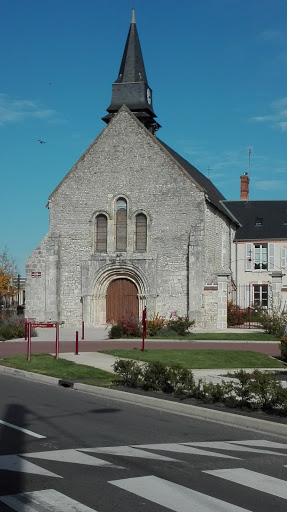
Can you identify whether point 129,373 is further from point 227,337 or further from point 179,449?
point 227,337

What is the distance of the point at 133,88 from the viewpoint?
1555 inches

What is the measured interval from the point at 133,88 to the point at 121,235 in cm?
887

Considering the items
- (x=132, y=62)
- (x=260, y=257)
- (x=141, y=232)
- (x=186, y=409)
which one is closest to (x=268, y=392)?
(x=186, y=409)

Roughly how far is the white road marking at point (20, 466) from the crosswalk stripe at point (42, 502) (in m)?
0.75

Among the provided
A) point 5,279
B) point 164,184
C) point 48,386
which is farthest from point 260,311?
point 5,279

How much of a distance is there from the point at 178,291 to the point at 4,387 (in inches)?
802

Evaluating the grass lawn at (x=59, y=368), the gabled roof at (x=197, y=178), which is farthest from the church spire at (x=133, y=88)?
the grass lawn at (x=59, y=368)

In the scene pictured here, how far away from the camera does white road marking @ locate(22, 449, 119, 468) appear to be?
771cm

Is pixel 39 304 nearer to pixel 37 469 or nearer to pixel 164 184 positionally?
pixel 164 184

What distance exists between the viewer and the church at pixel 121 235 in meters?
34.8

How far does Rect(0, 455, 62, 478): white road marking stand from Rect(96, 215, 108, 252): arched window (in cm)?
2862

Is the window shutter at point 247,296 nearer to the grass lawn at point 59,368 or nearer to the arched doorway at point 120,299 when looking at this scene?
the arched doorway at point 120,299

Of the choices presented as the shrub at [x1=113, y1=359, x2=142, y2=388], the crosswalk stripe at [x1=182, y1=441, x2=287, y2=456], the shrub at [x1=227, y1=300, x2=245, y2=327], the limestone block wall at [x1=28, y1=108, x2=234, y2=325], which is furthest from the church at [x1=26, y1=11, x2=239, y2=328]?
the crosswalk stripe at [x1=182, y1=441, x2=287, y2=456]

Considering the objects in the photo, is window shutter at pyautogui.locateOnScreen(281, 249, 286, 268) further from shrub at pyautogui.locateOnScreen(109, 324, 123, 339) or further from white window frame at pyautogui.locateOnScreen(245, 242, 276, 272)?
shrub at pyautogui.locateOnScreen(109, 324, 123, 339)
